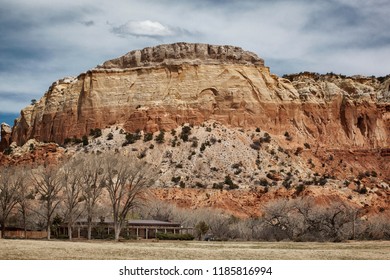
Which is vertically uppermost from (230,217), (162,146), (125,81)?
(125,81)

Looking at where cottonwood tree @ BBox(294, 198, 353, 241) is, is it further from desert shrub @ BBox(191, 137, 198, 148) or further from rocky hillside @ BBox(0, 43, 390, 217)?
desert shrub @ BBox(191, 137, 198, 148)

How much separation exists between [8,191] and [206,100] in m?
43.3

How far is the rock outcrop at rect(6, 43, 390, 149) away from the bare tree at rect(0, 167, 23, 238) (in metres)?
34.1

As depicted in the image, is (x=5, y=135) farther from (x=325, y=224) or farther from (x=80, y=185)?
(x=325, y=224)

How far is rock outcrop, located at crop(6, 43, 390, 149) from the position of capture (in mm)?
118250

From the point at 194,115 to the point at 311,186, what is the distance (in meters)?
23.2

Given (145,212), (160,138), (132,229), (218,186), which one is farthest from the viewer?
(160,138)

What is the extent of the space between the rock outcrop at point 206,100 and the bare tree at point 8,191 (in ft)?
112

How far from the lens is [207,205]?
98.6 metres

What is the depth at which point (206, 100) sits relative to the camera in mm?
118438

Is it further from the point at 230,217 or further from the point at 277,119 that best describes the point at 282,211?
the point at 277,119

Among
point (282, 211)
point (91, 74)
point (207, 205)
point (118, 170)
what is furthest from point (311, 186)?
point (91, 74)

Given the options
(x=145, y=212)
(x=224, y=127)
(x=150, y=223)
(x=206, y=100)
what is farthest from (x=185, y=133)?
(x=150, y=223)

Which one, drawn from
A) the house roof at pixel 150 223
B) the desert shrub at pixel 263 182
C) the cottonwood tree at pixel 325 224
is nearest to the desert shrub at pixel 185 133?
the desert shrub at pixel 263 182
